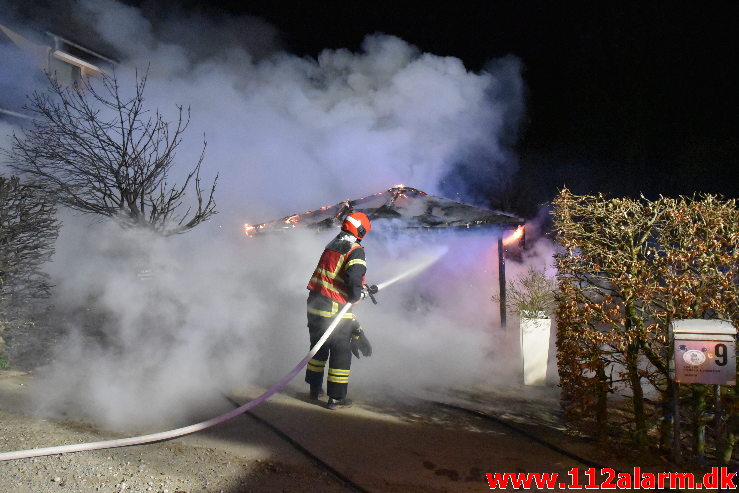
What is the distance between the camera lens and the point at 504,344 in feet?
25.4

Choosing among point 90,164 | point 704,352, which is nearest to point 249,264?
point 90,164

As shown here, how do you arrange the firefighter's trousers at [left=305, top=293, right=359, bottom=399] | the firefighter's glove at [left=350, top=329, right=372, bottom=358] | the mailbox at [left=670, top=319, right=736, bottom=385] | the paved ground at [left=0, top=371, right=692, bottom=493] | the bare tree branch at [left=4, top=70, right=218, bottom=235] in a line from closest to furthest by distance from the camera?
1. the mailbox at [left=670, top=319, right=736, bottom=385]
2. the paved ground at [left=0, top=371, right=692, bottom=493]
3. the firefighter's trousers at [left=305, top=293, right=359, bottom=399]
4. the firefighter's glove at [left=350, top=329, right=372, bottom=358]
5. the bare tree branch at [left=4, top=70, right=218, bottom=235]

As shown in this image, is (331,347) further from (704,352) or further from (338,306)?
(704,352)

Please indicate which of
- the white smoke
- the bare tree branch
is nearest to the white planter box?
the white smoke

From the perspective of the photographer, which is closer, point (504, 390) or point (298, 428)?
point (298, 428)

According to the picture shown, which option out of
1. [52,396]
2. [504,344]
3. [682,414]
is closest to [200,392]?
[52,396]

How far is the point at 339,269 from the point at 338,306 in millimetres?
375

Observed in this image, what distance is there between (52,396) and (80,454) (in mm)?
1692

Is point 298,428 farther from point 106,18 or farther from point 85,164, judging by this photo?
point 106,18

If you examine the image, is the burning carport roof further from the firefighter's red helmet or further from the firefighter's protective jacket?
the firefighter's protective jacket

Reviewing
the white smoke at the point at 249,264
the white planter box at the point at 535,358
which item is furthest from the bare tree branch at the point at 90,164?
the white planter box at the point at 535,358

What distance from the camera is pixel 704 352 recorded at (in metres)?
2.91

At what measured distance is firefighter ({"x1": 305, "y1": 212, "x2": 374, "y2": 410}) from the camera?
4.79 m

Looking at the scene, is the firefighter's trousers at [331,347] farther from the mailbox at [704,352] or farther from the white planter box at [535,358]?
the mailbox at [704,352]
